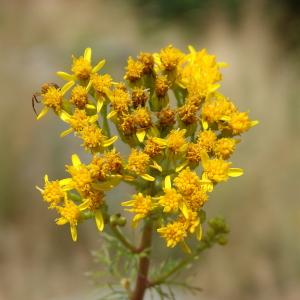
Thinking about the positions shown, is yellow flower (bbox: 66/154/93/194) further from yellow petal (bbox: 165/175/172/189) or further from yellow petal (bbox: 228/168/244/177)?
yellow petal (bbox: 228/168/244/177)

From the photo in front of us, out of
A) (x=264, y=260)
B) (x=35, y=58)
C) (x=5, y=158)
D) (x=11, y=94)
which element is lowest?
(x=264, y=260)

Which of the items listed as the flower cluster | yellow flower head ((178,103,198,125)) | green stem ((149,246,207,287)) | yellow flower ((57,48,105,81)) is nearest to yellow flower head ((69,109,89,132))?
the flower cluster

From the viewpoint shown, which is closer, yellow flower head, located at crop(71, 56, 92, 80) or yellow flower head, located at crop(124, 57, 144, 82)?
yellow flower head, located at crop(124, 57, 144, 82)

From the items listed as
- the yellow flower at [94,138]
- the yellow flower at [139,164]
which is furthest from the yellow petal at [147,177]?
the yellow flower at [94,138]

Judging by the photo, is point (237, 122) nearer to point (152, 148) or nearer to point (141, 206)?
point (152, 148)

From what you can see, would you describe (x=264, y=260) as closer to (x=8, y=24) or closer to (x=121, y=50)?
(x=121, y=50)

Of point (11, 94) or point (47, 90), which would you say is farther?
point (11, 94)

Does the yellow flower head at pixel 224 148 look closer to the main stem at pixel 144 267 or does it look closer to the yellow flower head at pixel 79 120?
the main stem at pixel 144 267

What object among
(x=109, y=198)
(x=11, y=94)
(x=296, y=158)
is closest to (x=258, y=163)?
(x=296, y=158)
